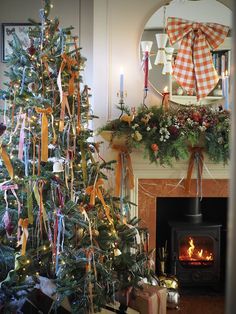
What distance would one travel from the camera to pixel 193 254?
326cm

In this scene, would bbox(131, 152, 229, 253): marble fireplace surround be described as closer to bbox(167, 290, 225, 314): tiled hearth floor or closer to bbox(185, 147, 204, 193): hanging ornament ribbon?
bbox(185, 147, 204, 193): hanging ornament ribbon

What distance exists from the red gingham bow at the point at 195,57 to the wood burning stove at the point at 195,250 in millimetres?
927

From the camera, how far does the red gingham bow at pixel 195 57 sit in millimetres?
3043

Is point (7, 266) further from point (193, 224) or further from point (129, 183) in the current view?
point (193, 224)

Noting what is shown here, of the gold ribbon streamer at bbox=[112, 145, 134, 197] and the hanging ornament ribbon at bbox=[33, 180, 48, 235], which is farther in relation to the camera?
the gold ribbon streamer at bbox=[112, 145, 134, 197]

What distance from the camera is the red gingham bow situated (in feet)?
9.98

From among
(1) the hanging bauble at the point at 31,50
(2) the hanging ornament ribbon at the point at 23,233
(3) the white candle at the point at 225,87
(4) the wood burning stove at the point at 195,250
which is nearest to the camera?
(2) the hanging ornament ribbon at the point at 23,233

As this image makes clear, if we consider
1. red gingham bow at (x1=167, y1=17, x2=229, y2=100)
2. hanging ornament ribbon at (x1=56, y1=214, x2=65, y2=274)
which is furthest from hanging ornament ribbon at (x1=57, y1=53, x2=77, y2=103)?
red gingham bow at (x1=167, y1=17, x2=229, y2=100)

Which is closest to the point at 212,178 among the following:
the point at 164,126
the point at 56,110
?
the point at 164,126

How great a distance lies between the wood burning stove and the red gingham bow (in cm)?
93

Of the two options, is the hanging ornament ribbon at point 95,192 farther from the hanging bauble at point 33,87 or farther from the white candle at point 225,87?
the white candle at point 225,87

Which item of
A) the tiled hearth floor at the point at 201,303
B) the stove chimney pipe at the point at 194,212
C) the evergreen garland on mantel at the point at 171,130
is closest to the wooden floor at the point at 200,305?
the tiled hearth floor at the point at 201,303

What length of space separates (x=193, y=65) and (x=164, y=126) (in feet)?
2.08

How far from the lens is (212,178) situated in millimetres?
3084
